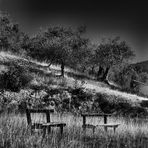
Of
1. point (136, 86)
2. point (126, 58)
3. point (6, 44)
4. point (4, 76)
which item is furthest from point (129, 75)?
point (4, 76)

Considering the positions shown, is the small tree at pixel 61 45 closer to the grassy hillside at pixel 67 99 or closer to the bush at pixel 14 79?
the grassy hillside at pixel 67 99

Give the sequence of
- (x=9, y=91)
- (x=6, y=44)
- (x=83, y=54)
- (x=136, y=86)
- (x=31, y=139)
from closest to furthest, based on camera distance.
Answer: (x=31, y=139)
(x=9, y=91)
(x=83, y=54)
(x=6, y=44)
(x=136, y=86)

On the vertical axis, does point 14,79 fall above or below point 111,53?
below

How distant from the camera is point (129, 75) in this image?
Answer: 47.8 m

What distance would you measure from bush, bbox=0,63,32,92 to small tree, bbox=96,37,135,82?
20.1 meters

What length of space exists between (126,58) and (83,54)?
907 centimetres

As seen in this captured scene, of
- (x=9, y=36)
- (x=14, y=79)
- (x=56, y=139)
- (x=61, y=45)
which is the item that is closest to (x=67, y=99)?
(x=14, y=79)

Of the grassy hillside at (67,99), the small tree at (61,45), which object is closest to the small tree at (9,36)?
the small tree at (61,45)

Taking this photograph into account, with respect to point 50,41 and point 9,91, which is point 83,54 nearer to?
point 50,41

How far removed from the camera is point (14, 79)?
19.3m

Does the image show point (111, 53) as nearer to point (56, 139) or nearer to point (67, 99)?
point (67, 99)

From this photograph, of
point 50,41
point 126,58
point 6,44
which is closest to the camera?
point 50,41

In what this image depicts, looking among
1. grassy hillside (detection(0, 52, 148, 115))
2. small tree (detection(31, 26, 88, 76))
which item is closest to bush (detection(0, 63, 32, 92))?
grassy hillside (detection(0, 52, 148, 115))

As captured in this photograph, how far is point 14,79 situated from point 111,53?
2287 centimetres
